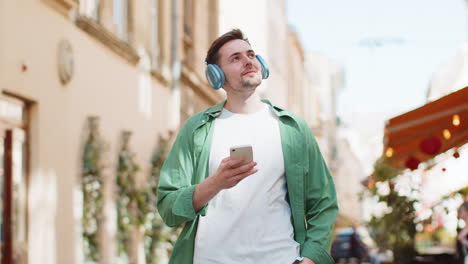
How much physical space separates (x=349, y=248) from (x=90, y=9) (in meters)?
17.0

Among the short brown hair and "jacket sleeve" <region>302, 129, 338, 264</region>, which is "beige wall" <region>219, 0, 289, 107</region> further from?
"jacket sleeve" <region>302, 129, 338, 264</region>

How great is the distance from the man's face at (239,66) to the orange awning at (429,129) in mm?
4240

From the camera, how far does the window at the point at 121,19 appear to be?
15109 mm

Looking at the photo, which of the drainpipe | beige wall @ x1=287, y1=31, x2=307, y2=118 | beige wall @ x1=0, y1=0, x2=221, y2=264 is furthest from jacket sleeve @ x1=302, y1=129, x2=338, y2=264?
beige wall @ x1=287, y1=31, x2=307, y2=118

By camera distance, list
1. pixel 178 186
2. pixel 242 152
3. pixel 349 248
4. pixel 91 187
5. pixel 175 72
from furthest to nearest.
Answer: pixel 349 248 < pixel 175 72 < pixel 91 187 < pixel 178 186 < pixel 242 152

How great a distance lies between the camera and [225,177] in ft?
10.6

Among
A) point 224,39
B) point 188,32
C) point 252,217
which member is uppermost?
point 188,32

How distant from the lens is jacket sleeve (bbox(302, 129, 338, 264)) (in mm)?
3557

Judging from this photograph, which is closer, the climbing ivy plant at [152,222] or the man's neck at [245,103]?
the man's neck at [245,103]

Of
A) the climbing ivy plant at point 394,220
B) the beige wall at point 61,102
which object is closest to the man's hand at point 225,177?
the beige wall at point 61,102

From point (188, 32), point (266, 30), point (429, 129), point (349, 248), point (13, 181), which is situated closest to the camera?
point (429, 129)

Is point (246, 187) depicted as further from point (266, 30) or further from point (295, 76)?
point (295, 76)

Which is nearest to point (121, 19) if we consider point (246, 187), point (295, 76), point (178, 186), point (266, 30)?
point (178, 186)

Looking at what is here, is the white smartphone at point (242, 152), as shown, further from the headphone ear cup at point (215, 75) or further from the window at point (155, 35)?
the window at point (155, 35)
